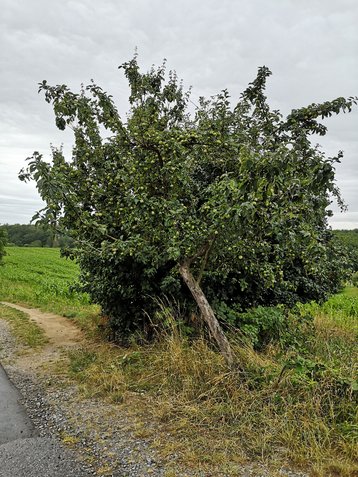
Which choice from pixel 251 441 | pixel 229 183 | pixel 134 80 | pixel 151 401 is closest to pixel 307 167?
pixel 229 183

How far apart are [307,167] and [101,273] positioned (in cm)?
474

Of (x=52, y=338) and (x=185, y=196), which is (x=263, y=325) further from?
(x=52, y=338)

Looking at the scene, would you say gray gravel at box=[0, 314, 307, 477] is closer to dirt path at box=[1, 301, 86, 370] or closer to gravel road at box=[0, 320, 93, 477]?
gravel road at box=[0, 320, 93, 477]

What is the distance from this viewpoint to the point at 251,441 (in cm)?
398

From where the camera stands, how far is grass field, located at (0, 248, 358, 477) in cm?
374

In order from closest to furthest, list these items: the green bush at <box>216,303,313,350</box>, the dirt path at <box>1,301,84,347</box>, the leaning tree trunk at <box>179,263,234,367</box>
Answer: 1. the leaning tree trunk at <box>179,263,234,367</box>
2. the green bush at <box>216,303,313,350</box>
3. the dirt path at <box>1,301,84,347</box>

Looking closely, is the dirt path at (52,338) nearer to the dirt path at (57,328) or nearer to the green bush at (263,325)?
the dirt path at (57,328)

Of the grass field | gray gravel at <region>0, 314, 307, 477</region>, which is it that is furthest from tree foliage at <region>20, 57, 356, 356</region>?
gray gravel at <region>0, 314, 307, 477</region>

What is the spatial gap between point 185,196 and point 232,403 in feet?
11.1

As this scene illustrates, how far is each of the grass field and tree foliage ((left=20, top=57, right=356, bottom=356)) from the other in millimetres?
1329

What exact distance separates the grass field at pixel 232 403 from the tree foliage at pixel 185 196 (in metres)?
1.33

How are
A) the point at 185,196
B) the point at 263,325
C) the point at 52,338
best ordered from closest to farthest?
1. the point at 185,196
2. the point at 263,325
3. the point at 52,338

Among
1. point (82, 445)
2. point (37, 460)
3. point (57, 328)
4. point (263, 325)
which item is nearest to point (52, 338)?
point (57, 328)

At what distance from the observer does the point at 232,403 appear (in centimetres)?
466
